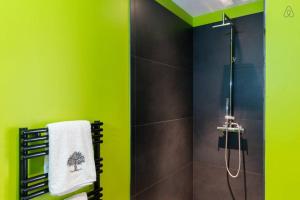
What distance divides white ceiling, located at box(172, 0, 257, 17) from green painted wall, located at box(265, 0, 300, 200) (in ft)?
3.79

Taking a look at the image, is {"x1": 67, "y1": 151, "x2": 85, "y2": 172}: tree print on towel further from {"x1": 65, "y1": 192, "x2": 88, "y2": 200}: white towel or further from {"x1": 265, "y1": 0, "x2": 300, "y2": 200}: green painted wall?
{"x1": 265, "y1": 0, "x2": 300, "y2": 200}: green painted wall

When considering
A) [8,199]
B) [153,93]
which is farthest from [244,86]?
[8,199]

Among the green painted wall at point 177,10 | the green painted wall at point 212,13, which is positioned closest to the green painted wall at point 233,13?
the green painted wall at point 212,13

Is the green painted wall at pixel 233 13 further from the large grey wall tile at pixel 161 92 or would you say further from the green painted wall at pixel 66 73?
the green painted wall at pixel 66 73

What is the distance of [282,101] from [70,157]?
114 centimetres

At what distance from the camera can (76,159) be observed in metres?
1.06

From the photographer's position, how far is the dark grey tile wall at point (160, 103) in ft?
5.20

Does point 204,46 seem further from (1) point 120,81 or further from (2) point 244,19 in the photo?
(1) point 120,81

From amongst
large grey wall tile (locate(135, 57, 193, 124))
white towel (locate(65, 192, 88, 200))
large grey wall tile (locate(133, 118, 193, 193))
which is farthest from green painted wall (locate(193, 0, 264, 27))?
white towel (locate(65, 192, 88, 200))

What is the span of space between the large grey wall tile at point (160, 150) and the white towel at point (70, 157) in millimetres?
519

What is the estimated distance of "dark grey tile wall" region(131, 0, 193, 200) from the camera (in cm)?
159

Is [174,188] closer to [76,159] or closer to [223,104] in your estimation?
[223,104]

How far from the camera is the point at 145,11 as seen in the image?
1655 mm

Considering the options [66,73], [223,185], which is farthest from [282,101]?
[223,185]
